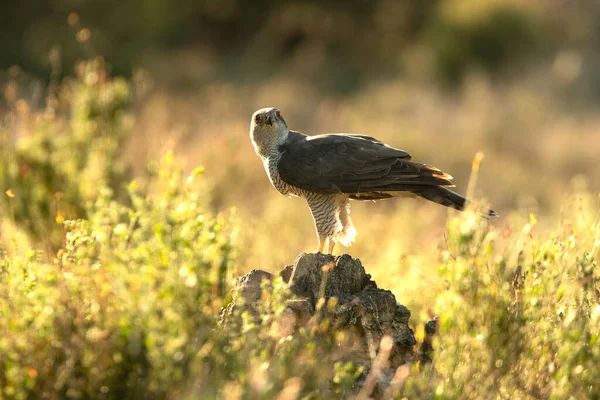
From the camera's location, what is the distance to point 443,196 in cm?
503

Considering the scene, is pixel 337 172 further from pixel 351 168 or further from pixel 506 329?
pixel 506 329

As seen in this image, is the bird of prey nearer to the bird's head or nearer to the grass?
the bird's head

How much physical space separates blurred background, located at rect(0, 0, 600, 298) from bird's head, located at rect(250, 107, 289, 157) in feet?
3.02

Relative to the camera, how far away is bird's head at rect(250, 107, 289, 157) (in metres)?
5.60

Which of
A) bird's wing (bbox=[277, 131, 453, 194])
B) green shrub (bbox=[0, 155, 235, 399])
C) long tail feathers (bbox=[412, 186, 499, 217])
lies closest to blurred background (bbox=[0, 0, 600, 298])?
bird's wing (bbox=[277, 131, 453, 194])

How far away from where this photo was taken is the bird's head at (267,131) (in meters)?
5.60

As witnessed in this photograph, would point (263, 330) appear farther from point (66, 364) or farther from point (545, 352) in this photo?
point (545, 352)

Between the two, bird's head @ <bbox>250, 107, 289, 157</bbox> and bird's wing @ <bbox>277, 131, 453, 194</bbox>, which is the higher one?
bird's head @ <bbox>250, 107, 289, 157</bbox>

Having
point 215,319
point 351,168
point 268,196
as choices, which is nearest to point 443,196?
point 351,168

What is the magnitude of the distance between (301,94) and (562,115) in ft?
19.2

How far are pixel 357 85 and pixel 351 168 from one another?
1654 centimetres

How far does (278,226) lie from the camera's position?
9.11 meters

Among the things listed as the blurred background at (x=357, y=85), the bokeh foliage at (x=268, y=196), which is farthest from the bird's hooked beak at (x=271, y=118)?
the blurred background at (x=357, y=85)

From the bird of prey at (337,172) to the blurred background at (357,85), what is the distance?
2.17 feet
